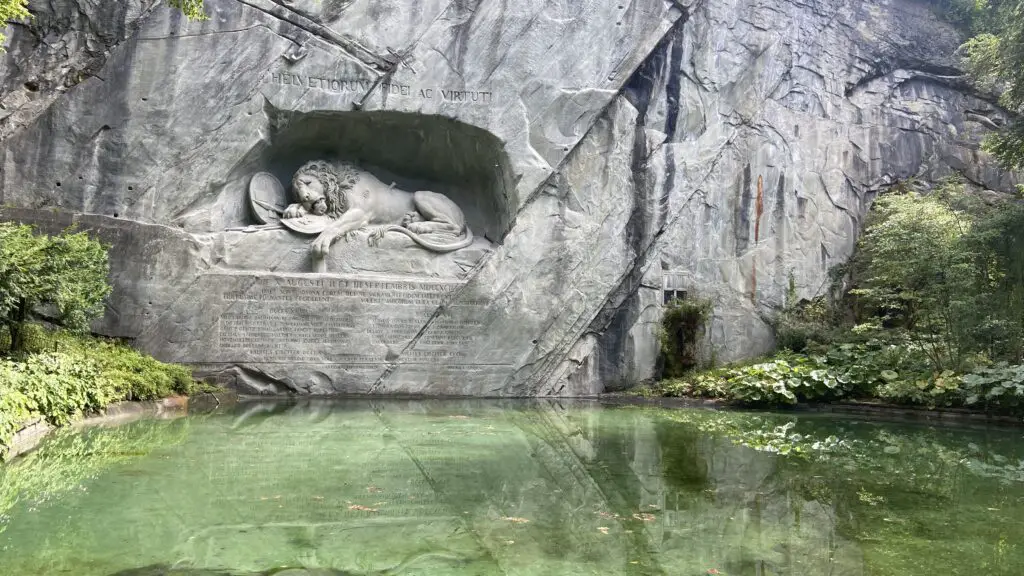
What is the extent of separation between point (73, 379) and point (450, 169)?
634cm

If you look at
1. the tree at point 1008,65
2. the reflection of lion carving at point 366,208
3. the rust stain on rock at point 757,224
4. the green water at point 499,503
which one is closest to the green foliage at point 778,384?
the rust stain on rock at point 757,224

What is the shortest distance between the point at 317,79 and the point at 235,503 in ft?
23.4

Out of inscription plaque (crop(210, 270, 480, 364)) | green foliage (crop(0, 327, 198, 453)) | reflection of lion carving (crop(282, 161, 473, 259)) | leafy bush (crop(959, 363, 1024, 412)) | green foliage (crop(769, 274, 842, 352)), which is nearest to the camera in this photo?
green foliage (crop(0, 327, 198, 453))

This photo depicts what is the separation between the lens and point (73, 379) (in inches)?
245

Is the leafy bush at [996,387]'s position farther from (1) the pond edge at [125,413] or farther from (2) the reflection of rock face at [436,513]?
(1) the pond edge at [125,413]

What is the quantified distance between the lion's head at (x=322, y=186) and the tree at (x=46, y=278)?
2.93 meters

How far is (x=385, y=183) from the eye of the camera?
436 inches

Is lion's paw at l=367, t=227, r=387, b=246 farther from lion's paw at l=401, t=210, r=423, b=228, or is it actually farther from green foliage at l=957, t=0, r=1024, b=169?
green foliage at l=957, t=0, r=1024, b=169

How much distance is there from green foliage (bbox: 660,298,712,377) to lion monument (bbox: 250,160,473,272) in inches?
128

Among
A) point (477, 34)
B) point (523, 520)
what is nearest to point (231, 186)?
point (477, 34)

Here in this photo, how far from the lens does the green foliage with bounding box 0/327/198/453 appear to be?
17.1 ft

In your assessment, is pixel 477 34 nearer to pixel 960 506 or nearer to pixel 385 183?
pixel 385 183

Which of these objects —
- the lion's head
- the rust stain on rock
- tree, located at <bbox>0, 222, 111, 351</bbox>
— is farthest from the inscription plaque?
the rust stain on rock

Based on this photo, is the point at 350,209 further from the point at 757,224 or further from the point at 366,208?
the point at 757,224
